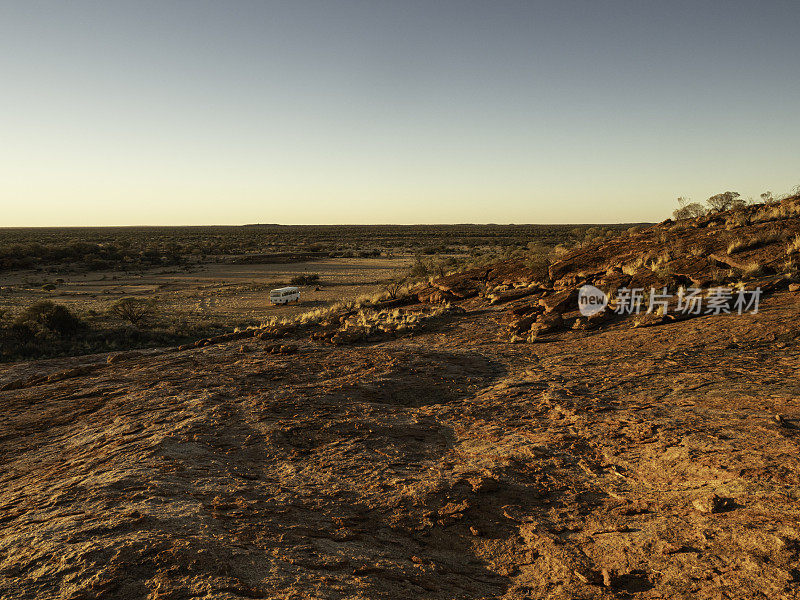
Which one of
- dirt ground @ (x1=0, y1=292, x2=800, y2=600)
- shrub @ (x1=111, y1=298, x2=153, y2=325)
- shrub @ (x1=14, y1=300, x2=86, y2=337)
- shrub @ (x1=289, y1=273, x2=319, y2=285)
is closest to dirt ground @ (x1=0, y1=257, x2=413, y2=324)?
shrub @ (x1=289, y1=273, x2=319, y2=285)

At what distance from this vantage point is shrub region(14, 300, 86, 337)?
1922cm

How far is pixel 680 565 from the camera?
3785mm

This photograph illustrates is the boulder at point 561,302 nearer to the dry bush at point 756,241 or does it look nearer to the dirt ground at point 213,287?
the dry bush at point 756,241

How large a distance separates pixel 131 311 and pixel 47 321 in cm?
369

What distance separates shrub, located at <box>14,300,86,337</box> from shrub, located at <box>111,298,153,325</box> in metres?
2.43

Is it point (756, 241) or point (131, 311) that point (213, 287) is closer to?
point (131, 311)

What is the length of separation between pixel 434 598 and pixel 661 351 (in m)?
8.51

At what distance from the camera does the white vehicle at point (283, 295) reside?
2928cm

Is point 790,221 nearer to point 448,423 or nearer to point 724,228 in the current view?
point 724,228

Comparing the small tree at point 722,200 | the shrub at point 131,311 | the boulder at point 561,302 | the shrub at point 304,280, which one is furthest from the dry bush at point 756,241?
the shrub at point 304,280

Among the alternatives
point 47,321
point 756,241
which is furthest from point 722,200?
point 47,321

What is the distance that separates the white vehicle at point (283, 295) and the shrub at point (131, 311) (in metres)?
7.56

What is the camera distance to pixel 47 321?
19547mm

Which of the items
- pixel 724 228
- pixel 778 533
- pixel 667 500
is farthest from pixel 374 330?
pixel 724 228
